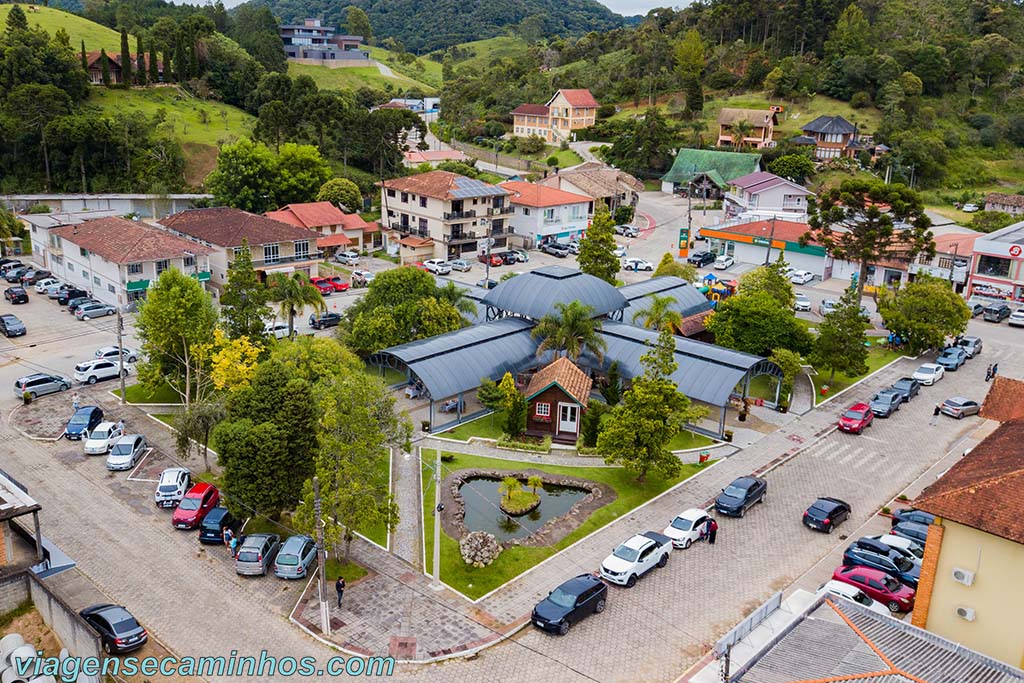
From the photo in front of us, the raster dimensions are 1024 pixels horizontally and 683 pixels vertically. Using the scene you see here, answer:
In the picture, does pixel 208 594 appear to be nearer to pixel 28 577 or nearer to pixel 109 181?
pixel 28 577

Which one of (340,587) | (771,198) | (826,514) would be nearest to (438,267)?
(771,198)

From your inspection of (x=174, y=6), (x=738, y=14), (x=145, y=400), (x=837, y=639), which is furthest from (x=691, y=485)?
(x=174, y=6)

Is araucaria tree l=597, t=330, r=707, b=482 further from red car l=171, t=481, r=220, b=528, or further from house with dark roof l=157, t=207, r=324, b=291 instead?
house with dark roof l=157, t=207, r=324, b=291

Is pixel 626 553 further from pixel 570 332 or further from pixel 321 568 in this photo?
pixel 570 332

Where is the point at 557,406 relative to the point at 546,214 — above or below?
below

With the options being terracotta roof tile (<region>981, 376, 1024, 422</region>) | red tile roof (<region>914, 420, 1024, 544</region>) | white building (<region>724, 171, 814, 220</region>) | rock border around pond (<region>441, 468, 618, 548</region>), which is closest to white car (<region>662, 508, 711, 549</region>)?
rock border around pond (<region>441, 468, 618, 548</region>)

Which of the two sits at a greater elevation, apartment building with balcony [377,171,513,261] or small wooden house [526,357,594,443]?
apartment building with balcony [377,171,513,261]
